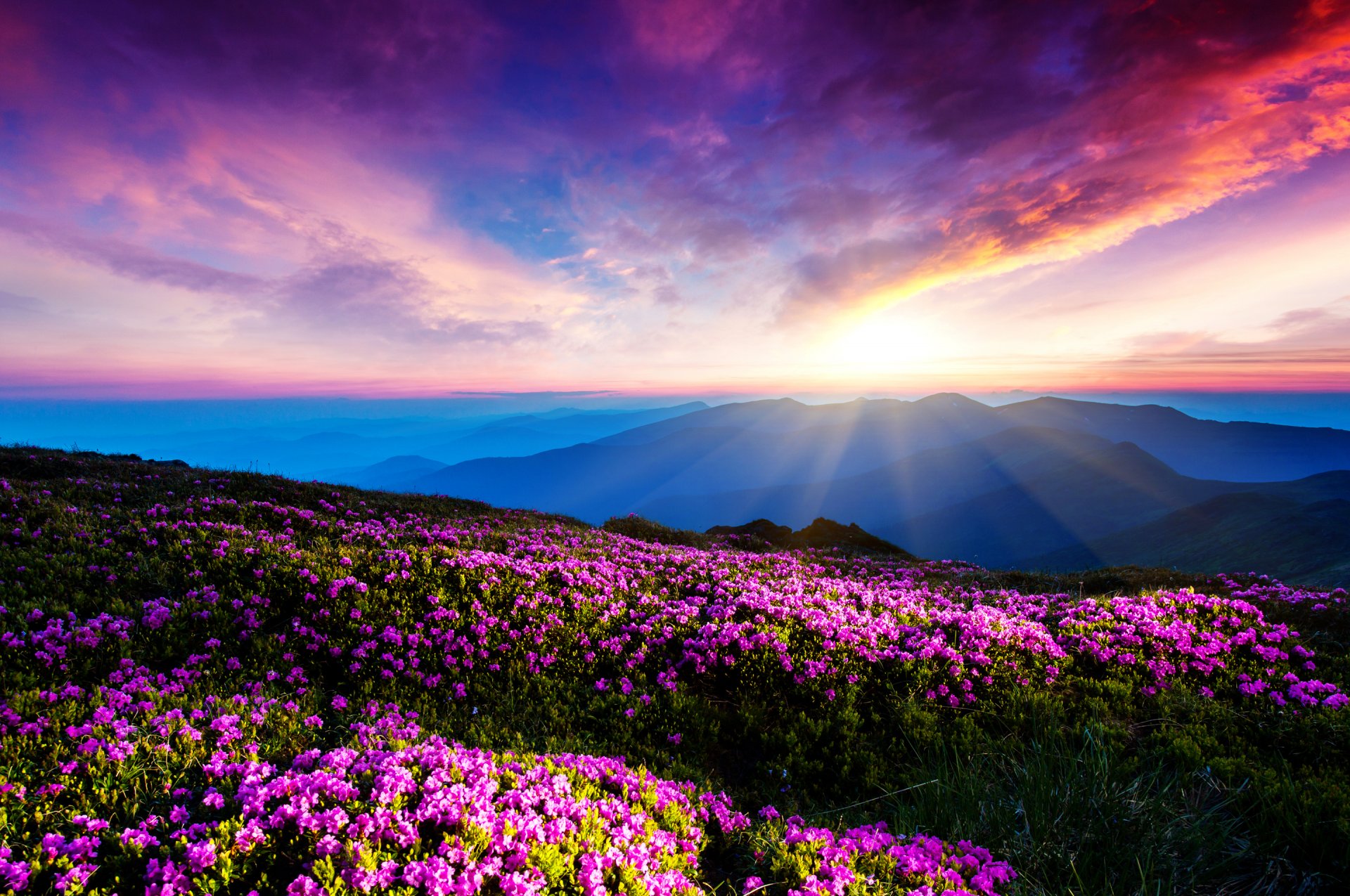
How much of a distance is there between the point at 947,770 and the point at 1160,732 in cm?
335

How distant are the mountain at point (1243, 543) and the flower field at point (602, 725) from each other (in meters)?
12.3

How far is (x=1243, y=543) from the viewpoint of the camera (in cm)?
9869

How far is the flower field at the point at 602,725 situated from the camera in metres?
4.20

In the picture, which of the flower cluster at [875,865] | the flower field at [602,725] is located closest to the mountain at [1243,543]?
the flower field at [602,725]

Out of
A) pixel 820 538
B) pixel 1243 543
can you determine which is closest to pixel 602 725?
pixel 820 538

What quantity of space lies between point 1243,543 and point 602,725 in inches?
5609

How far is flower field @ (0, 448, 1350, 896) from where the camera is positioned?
13.8 ft

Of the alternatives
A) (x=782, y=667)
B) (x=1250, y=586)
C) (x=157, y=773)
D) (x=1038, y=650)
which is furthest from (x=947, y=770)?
(x=1250, y=586)

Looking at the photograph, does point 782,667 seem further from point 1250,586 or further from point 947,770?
point 1250,586

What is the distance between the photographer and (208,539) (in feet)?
36.0

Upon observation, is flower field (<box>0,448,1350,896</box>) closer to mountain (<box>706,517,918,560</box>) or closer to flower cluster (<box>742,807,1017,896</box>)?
flower cluster (<box>742,807,1017,896</box>)

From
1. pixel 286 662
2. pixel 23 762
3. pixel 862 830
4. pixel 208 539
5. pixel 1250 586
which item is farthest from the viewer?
pixel 1250 586

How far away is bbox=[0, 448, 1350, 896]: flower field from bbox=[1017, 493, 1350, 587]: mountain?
12.3 m

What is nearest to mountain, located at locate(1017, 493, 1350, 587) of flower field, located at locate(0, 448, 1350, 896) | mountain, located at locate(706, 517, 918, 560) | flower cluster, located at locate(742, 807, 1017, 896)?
mountain, located at locate(706, 517, 918, 560)
